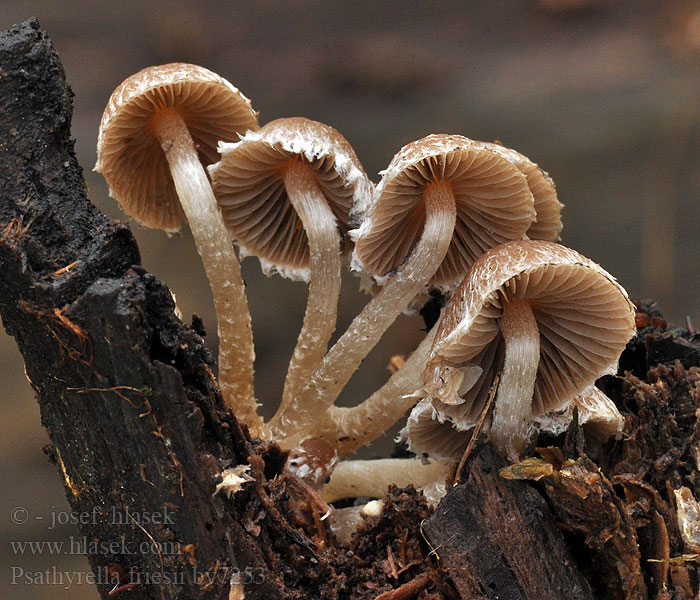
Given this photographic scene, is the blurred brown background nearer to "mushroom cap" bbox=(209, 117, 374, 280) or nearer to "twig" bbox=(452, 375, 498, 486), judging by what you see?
"mushroom cap" bbox=(209, 117, 374, 280)

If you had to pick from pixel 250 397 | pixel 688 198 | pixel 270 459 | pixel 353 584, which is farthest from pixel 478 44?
pixel 353 584

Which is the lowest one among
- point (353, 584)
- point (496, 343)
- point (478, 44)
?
point (353, 584)

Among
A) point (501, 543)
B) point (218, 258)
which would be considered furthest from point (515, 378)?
point (218, 258)

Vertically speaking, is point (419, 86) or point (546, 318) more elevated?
point (419, 86)

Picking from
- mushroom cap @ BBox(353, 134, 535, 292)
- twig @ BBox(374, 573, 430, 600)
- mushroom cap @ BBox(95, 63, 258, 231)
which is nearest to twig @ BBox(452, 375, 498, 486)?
twig @ BBox(374, 573, 430, 600)

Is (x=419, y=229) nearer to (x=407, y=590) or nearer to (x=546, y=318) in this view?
(x=546, y=318)

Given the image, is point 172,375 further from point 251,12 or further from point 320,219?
point 251,12
